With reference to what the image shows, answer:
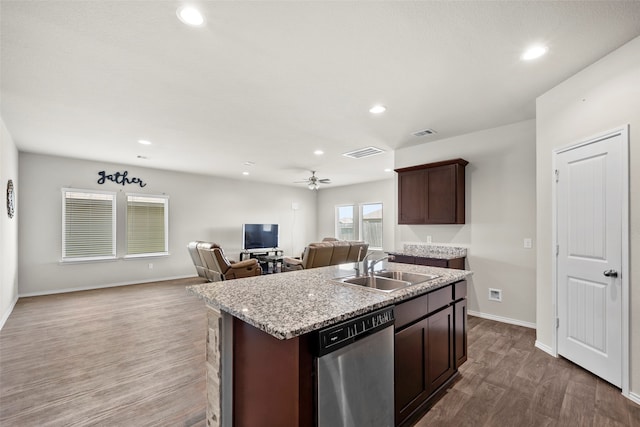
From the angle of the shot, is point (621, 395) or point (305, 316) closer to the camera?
point (305, 316)

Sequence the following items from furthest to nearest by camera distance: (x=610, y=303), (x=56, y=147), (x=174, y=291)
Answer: (x=174, y=291) → (x=56, y=147) → (x=610, y=303)

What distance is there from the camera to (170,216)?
6938 mm

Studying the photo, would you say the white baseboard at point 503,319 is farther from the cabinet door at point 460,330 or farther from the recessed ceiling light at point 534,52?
the recessed ceiling light at point 534,52

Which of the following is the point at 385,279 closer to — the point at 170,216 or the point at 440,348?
the point at 440,348

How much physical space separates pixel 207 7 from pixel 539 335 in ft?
13.6

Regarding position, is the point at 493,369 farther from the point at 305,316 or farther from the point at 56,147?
the point at 56,147

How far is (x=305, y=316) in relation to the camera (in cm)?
134

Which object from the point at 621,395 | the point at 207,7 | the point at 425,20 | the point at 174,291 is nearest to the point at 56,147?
the point at 174,291

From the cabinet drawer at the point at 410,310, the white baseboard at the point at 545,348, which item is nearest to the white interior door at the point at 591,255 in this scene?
the white baseboard at the point at 545,348

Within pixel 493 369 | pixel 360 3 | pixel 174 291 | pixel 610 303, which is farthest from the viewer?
pixel 174 291

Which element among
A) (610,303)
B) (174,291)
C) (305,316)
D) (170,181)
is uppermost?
(170,181)

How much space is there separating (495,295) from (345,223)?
5.53 metres

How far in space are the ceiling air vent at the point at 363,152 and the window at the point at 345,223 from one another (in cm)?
366

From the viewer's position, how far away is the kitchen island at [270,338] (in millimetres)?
1269
